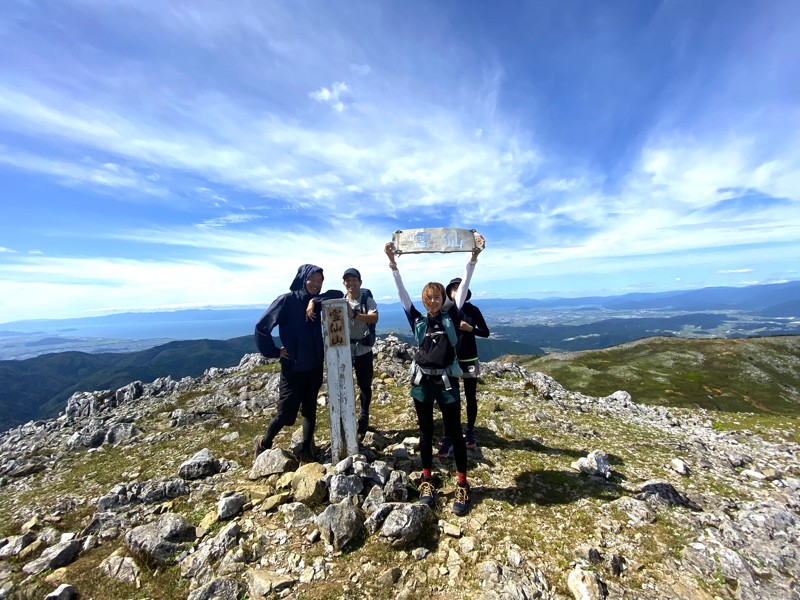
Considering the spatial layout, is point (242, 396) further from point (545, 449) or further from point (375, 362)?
point (545, 449)

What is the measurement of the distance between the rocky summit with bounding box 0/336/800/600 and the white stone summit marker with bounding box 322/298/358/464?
657 mm

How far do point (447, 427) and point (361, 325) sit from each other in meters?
3.97

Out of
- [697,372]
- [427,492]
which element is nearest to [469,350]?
[427,492]

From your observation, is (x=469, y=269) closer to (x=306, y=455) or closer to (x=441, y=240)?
(x=441, y=240)

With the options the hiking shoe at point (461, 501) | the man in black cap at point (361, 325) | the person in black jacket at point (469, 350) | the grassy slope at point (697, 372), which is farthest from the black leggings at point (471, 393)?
the grassy slope at point (697, 372)

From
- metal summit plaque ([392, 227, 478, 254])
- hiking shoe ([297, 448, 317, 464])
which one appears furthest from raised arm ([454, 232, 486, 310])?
hiking shoe ([297, 448, 317, 464])

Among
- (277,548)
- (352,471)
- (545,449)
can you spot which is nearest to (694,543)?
(545,449)

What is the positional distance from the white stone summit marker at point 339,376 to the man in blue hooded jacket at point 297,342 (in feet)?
1.33

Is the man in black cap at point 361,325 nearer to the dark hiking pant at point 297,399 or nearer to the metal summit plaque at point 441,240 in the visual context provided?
the dark hiking pant at point 297,399

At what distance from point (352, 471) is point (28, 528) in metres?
6.99

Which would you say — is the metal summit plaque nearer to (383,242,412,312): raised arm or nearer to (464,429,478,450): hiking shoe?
(383,242,412,312): raised arm

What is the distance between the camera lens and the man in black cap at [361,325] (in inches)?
376

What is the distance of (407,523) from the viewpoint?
6.26m

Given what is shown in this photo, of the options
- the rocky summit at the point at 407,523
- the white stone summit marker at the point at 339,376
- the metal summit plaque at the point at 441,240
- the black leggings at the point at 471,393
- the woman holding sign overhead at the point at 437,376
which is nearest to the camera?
the rocky summit at the point at 407,523
